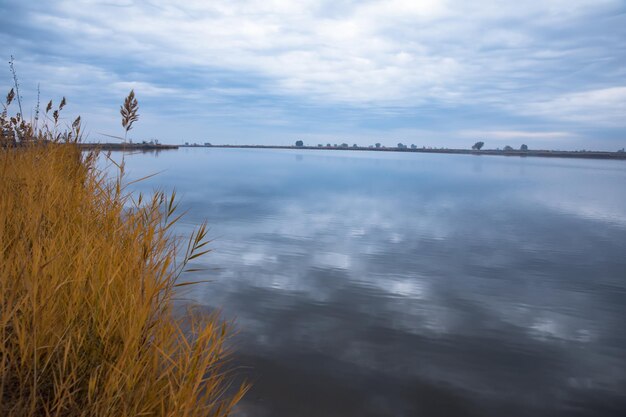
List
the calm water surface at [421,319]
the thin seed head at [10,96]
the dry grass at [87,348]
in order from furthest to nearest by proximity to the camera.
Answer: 1. the thin seed head at [10,96]
2. the calm water surface at [421,319]
3. the dry grass at [87,348]

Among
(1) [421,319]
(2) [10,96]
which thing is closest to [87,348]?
(2) [10,96]

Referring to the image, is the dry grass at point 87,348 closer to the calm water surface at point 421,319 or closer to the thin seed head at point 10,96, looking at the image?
the calm water surface at point 421,319

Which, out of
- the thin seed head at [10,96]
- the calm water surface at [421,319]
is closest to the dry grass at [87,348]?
the calm water surface at [421,319]

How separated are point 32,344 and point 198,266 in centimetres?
1040

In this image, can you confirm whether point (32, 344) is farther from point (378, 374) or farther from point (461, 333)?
point (461, 333)

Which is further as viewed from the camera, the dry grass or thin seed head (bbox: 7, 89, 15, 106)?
thin seed head (bbox: 7, 89, 15, 106)

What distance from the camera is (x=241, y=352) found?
7406 mm

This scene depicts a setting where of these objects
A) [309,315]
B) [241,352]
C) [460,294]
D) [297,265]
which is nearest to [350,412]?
[241,352]

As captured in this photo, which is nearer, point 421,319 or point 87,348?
point 87,348

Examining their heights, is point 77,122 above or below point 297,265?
above

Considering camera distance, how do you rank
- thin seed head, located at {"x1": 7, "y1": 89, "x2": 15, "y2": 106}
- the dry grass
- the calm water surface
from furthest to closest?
thin seed head, located at {"x1": 7, "y1": 89, "x2": 15, "y2": 106}
the calm water surface
the dry grass

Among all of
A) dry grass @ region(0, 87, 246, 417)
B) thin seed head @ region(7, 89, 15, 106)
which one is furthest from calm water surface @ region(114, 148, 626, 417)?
thin seed head @ region(7, 89, 15, 106)

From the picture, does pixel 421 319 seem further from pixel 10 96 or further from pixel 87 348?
pixel 10 96

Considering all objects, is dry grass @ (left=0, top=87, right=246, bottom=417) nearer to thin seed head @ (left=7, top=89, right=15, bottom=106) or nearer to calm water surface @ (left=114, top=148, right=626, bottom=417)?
calm water surface @ (left=114, top=148, right=626, bottom=417)
